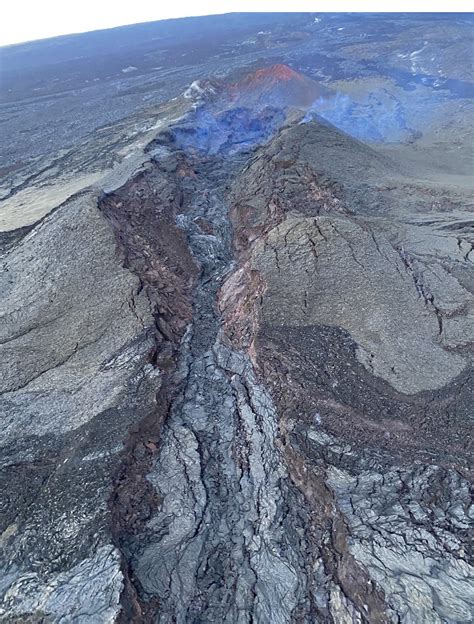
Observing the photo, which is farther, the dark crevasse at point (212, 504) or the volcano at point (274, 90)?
the volcano at point (274, 90)

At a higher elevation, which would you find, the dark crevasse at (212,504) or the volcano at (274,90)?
the volcano at (274,90)

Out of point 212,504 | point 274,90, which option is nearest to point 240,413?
point 212,504

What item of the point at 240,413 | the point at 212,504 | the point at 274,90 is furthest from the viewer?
the point at 274,90

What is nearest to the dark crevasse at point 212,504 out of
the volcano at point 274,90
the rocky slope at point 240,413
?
the rocky slope at point 240,413

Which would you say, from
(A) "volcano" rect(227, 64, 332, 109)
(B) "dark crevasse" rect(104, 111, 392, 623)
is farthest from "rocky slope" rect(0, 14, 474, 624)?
A: (A) "volcano" rect(227, 64, 332, 109)

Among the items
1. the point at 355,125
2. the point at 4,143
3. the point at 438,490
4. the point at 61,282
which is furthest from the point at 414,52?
the point at 438,490

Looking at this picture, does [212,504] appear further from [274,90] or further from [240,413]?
[274,90]

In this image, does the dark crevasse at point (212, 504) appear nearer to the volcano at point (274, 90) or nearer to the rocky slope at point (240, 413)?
the rocky slope at point (240, 413)

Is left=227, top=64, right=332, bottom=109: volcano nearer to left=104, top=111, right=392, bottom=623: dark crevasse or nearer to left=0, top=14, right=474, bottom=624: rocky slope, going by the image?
left=0, top=14, right=474, bottom=624: rocky slope
